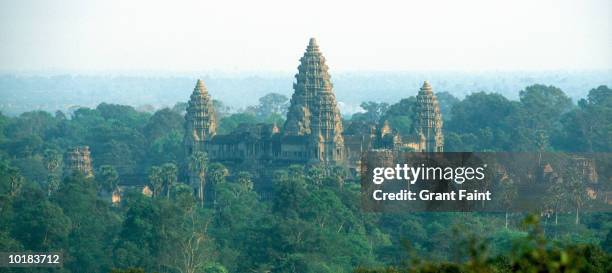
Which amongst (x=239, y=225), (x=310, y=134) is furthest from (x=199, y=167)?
(x=239, y=225)

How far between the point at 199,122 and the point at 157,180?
900cm

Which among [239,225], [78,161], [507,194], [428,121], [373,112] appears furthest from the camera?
[373,112]

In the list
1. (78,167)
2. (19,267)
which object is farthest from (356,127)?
(19,267)

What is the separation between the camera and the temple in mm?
89062

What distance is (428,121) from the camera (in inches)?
3740

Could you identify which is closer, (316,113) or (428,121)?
(316,113)

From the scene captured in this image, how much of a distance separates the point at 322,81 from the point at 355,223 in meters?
24.6

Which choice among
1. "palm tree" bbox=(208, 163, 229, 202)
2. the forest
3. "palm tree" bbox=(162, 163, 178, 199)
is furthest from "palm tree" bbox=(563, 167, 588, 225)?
"palm tree" bbox=(162, 163, 178, 199)

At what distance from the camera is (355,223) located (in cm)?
7081

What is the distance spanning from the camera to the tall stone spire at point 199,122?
93.6 meters

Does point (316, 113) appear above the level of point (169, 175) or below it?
above

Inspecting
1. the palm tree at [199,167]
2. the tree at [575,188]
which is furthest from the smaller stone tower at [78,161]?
the tree at [575,188]

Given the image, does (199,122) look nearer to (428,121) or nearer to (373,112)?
(428,121)

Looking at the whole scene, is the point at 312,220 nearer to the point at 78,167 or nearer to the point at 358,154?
the point at 358,154
